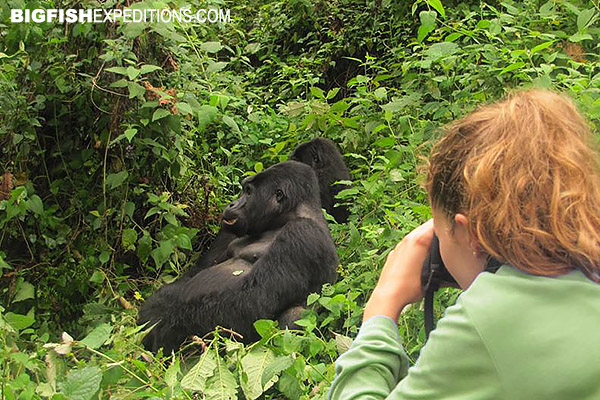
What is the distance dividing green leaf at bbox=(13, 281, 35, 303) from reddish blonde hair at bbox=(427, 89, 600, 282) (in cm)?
301

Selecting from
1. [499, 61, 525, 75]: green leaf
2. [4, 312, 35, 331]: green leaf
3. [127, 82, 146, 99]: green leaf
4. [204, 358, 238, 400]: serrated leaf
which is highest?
[499, 61, 525, 75]: green leaf

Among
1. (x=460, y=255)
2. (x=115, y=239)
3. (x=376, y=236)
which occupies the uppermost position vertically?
(x=460, y=255)

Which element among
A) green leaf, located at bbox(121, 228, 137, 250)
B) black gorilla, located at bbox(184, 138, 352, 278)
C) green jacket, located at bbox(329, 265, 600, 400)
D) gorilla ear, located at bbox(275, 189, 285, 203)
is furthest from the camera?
black gorilla, located at bbox(184, 138, 352, 278)

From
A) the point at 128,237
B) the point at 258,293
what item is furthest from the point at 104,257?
the point at 258,293

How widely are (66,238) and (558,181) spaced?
11.2 feet

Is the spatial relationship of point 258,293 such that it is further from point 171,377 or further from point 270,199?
point 171,377

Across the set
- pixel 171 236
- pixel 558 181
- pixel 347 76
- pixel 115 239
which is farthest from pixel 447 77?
pixel 347 76

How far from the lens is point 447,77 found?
142 inches

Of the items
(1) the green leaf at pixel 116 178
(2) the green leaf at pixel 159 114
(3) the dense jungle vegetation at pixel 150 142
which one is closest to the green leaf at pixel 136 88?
(3) the dense jungle vegetation at pixel 150 142

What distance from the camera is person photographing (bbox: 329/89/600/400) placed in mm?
1066

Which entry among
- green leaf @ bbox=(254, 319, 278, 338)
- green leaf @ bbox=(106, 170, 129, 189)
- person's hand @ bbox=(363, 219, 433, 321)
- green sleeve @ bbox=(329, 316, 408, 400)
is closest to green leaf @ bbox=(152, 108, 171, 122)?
green leaf @ bbox=(106, 170, 129, 189)

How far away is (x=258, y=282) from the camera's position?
346 cm

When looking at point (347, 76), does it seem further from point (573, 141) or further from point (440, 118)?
point (573, 141)

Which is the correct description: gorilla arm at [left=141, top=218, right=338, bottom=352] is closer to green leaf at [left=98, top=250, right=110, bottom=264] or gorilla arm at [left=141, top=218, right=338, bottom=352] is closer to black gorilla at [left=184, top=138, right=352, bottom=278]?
green leaf at [left=98, top=250, right=110, bottom=264]
